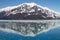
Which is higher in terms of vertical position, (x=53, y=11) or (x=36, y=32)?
(x=53, y=11)

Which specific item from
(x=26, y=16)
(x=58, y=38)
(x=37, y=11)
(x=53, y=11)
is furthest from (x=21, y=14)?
(x=58, y=38)

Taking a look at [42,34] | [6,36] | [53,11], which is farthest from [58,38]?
[53,11]

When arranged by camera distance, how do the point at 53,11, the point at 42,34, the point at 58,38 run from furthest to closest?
the point at 53,11
the point at 42,34
the point at 58,38

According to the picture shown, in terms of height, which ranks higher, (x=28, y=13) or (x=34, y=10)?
(x=34, y=10)

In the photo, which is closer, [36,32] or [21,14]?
[36,32]

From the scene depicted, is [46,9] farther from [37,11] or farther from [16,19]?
[16,19]

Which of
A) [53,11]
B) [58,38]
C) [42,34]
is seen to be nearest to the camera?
[58,38]
